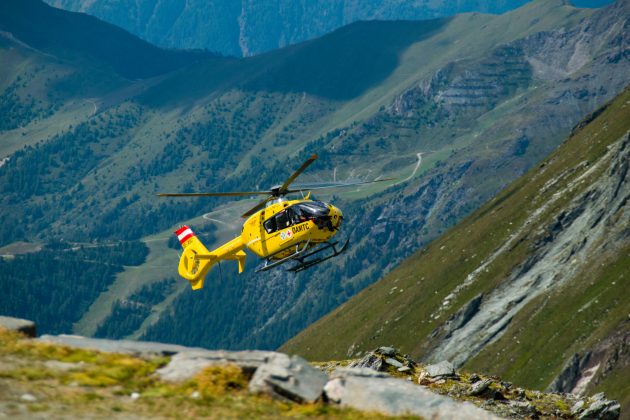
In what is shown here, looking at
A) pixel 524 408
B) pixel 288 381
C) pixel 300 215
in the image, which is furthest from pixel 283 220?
pixel 288 381

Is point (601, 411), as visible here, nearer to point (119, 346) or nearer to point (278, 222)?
point (119, 346)

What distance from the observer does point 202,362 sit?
35219 millimetres

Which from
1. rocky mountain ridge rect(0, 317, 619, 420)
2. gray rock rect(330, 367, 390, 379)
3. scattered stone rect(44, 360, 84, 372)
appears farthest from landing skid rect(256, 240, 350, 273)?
scattered stone rect(44, 360, 84, 372)

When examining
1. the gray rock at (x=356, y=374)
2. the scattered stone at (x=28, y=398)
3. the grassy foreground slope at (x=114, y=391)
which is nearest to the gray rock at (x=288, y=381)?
the grassy foreground slope at (x=114, y=391)

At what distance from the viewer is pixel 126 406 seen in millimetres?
31609

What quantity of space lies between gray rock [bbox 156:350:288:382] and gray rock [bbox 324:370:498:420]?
226 cm

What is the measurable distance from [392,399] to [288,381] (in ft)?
11.0

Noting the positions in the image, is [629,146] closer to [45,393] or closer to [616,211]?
[616,211]

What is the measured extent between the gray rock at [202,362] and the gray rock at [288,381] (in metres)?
0.49

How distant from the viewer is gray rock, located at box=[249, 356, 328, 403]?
111ft

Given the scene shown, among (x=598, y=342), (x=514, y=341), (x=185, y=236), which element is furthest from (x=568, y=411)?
(x=514, y=341)

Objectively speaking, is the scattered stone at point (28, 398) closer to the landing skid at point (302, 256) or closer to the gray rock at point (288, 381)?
the gray rock at point (288, 381)

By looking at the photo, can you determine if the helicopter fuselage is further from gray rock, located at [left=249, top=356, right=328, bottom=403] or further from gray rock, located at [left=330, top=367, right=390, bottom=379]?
gray rock, located at [left=249, top=356, right=328, bottom=403]

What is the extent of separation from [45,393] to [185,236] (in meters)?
51.0
